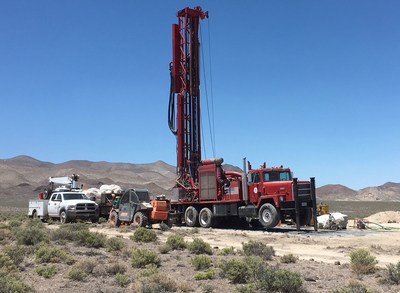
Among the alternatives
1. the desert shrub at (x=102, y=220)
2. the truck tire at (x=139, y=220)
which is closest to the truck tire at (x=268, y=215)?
the truck tire at (x=139, y=220)

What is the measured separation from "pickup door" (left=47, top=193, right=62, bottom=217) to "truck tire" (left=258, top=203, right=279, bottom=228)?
42.1 feet

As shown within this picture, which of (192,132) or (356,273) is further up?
(192,132)

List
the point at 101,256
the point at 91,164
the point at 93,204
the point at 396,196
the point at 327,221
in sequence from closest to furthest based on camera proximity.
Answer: the point at 101,256 → the point at 327,221 → the point at 93,204 → the point at 396,196 → the point at 91,164

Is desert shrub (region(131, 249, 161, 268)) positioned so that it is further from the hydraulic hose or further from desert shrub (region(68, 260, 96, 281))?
the hydraulic hose

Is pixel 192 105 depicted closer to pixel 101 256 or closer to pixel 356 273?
pixel 101 256

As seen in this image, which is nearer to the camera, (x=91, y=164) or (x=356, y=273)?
(x=356, y=273)

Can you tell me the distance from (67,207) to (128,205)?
445 cm

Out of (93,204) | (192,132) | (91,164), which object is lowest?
(93,204)

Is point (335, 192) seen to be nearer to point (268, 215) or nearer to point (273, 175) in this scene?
point (273, 175)

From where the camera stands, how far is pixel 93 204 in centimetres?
2766

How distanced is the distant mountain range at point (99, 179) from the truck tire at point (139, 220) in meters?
67.4

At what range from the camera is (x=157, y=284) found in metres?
8.68

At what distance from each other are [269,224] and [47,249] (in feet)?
41.9

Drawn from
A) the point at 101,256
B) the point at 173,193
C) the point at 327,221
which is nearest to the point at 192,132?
the point at 173,193
